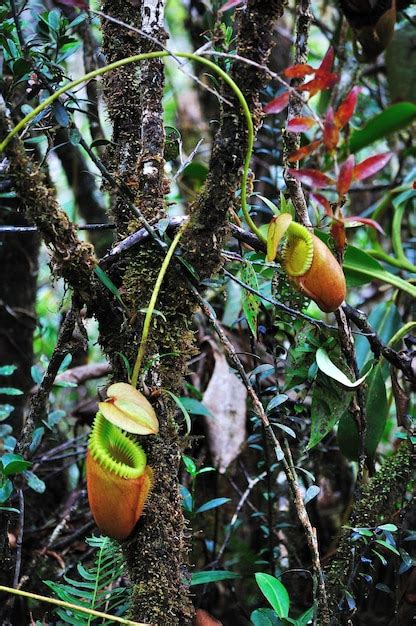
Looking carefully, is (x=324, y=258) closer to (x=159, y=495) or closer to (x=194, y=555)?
(x=159, y=495)

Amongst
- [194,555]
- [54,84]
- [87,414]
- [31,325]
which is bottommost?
[194,555]

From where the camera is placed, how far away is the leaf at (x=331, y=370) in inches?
34.8

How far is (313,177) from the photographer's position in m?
0.79

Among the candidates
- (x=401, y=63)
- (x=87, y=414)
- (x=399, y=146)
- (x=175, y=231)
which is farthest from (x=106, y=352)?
(x=399, y=146)

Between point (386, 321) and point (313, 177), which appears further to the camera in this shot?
point (386, 321)

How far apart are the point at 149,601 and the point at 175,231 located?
0.46 metres

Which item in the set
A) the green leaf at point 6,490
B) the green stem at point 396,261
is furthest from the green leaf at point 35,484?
the green stem at point 396,261

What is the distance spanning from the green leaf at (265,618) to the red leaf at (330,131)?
2.12 ft

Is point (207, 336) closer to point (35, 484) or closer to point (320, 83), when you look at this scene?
point (35, 484)

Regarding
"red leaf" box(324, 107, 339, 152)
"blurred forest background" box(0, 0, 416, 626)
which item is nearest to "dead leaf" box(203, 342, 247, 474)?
"blurred forest background" box(0, 0, 416, 626)

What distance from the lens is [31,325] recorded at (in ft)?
5.39

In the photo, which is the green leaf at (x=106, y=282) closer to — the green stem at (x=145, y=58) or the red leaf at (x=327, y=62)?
the green stem at (x=145, y=58)

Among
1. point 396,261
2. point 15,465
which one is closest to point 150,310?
point 15,465

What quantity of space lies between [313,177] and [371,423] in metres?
0.50
